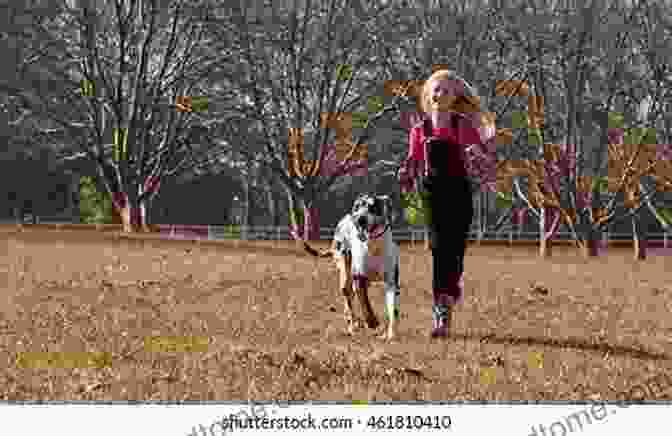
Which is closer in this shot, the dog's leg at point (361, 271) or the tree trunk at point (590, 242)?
the dog's leg at point (361, 271)

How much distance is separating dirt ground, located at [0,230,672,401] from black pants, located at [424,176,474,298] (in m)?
0.54

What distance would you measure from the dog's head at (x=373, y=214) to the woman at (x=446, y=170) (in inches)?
9.6

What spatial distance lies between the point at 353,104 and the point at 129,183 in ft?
29.8

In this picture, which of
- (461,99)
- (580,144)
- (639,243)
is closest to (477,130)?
(461,99)

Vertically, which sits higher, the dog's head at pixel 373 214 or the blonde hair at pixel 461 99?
the blonde hair at pixel 461 99

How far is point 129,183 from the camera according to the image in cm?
2811

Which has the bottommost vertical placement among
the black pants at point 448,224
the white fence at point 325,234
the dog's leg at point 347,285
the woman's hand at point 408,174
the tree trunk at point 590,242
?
the white fence at point 325,234

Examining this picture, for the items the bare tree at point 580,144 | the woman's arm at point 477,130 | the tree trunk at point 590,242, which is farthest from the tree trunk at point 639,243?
the woman's arm at point 477,130

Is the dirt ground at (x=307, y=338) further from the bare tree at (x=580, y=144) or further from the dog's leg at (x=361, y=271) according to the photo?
the bare tree at (x=580, y=144)

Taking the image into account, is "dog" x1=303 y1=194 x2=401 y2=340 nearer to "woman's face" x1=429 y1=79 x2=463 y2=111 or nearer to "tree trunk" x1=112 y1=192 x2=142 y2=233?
"woman's face" x1=429 y1=79 x2=463 y2=111

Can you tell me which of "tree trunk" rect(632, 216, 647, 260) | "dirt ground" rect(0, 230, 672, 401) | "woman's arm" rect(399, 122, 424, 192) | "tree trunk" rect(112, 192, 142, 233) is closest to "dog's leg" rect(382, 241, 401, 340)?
"dirt ground" rect(0, 230, 672, 401)

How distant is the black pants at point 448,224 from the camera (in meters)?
6.00

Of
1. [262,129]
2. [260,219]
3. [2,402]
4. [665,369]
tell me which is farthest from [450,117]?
[260,219]

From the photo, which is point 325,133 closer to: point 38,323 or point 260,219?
point 38,323
